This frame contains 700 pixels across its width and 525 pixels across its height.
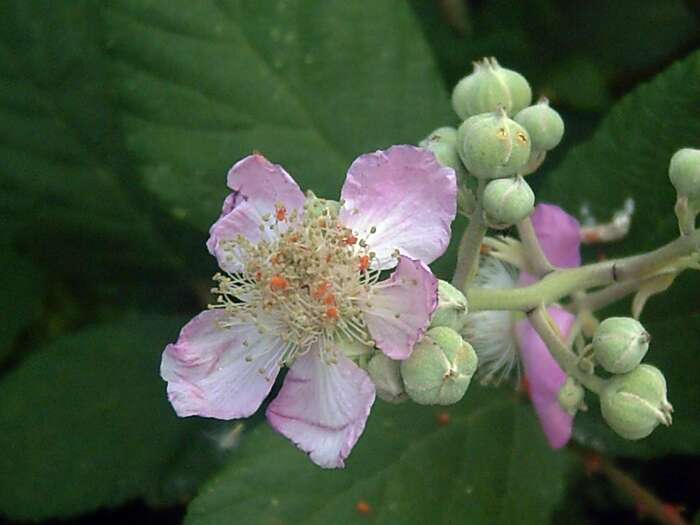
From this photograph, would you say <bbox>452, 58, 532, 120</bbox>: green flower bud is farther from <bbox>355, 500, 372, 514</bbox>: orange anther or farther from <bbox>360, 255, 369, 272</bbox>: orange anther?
<bbox>355, 500, 372, 514</bbox>: orange anther

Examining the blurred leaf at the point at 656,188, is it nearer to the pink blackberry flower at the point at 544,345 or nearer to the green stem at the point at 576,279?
the pink blackberry flower at the point at 544,345

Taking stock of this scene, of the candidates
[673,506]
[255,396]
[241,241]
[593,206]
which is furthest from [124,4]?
[673,506]

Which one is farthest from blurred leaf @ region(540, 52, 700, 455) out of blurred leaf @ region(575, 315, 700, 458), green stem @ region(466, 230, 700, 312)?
green stem @ region(466, 230, 700, 312)

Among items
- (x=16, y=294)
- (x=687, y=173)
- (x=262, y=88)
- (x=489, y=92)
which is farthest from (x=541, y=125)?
(x=16, y=294)

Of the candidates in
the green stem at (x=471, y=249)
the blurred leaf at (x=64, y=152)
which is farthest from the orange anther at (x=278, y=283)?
the blurred leaf at (x=64, y=152)

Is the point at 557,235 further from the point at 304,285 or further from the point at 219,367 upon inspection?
the point at 219,367
